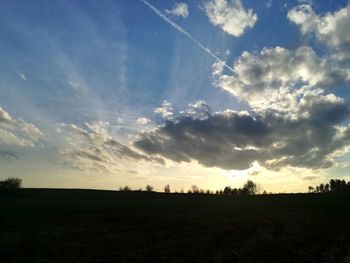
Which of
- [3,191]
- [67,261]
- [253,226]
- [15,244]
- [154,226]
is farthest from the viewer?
[3,191]

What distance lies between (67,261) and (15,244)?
877 centimetres

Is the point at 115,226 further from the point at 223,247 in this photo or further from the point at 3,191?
the point at 3,191

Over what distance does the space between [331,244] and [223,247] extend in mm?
7763

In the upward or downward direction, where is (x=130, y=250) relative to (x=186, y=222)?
downward

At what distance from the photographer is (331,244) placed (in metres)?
26.4

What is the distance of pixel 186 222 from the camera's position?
41719 mm

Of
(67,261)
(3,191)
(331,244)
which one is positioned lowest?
(67,261)

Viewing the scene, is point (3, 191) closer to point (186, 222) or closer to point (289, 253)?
point (186, 222)

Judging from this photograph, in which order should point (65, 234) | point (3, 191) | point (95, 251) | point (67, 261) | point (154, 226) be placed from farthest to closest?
point (3, 191) → point (154, 226) → point (65, 234) → point (95, 251) → point (67, 261)

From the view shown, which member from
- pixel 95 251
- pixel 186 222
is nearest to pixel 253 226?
pixel 186 222

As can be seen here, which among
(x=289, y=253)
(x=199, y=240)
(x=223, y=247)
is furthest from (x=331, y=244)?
(x=199, y=240)

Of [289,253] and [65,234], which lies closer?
[289,253]

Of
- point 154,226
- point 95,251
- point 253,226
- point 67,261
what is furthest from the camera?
point 154,226

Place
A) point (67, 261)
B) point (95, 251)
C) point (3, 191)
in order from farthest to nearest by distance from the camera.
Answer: point (3, 191), point (95, 251), point (67, 261)
